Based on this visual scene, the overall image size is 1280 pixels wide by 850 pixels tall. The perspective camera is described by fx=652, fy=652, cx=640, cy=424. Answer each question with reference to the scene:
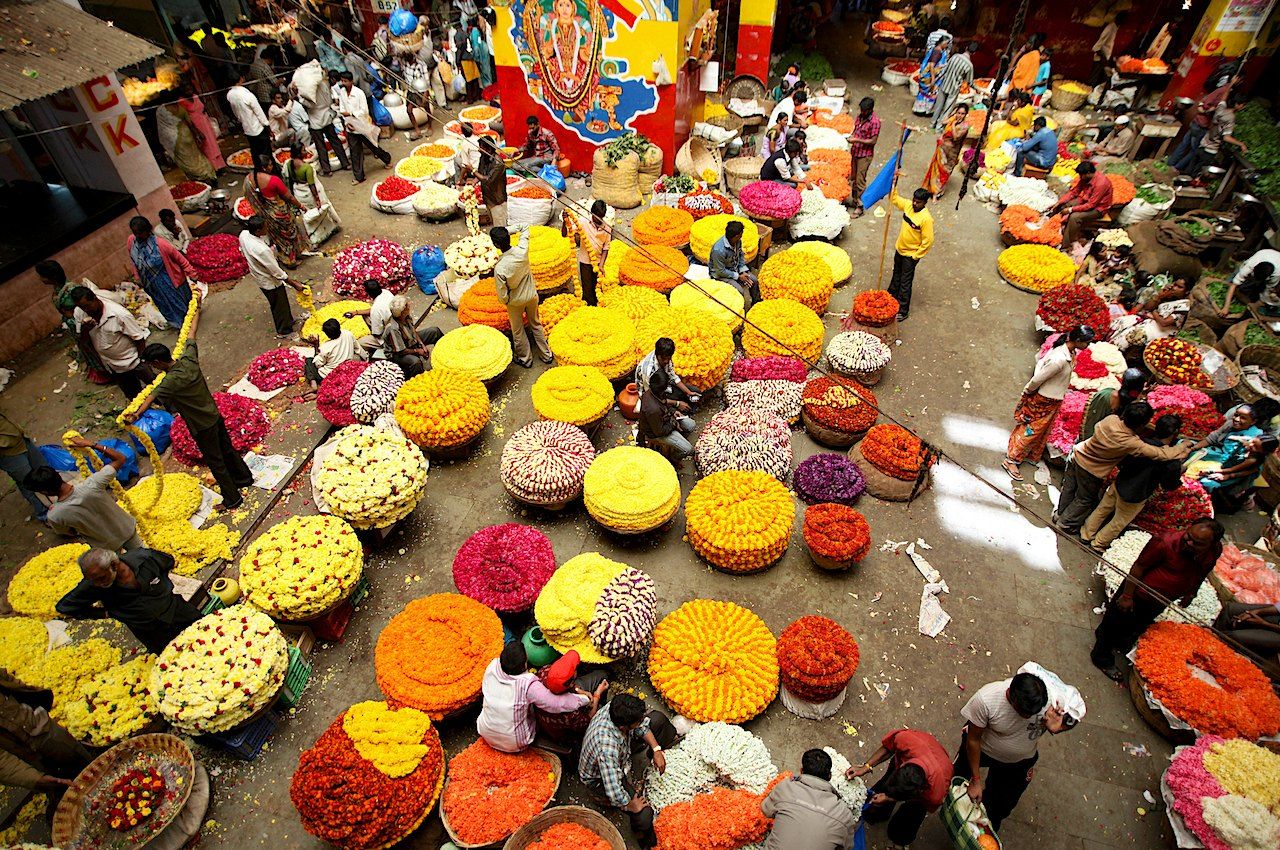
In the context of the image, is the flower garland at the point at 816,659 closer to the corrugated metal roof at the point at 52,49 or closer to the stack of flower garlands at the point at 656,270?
the stack of flower garlands at the point at 656,270

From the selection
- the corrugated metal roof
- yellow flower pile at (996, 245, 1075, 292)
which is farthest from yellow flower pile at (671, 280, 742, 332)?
the corrugated metal roof

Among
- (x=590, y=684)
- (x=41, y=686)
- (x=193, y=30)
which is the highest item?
(x=193, y=30)

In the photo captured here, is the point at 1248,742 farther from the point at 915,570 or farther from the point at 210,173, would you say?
the point at 210,173

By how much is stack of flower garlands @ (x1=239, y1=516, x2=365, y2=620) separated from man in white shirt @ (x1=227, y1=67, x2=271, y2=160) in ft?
29.1

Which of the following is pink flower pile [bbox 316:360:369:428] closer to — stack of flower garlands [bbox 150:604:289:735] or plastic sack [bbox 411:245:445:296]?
plastic sack [bbox 411:245:445:296]

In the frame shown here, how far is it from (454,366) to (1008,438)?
6.39m

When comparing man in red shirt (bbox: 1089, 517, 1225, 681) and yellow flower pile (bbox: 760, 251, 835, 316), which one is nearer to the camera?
man in red shirt (bbox: 1089, 517, 1225, 681)

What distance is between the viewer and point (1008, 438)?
24.5ft

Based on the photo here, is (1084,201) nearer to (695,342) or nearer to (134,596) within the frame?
(695,342)

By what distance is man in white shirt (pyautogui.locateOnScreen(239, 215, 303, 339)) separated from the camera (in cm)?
804

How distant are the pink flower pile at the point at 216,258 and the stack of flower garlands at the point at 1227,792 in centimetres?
1195

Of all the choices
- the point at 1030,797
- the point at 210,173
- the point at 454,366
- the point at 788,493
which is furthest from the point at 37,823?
the point at 210,173

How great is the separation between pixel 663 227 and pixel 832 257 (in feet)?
8.36

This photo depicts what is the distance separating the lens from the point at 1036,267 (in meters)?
9.64
